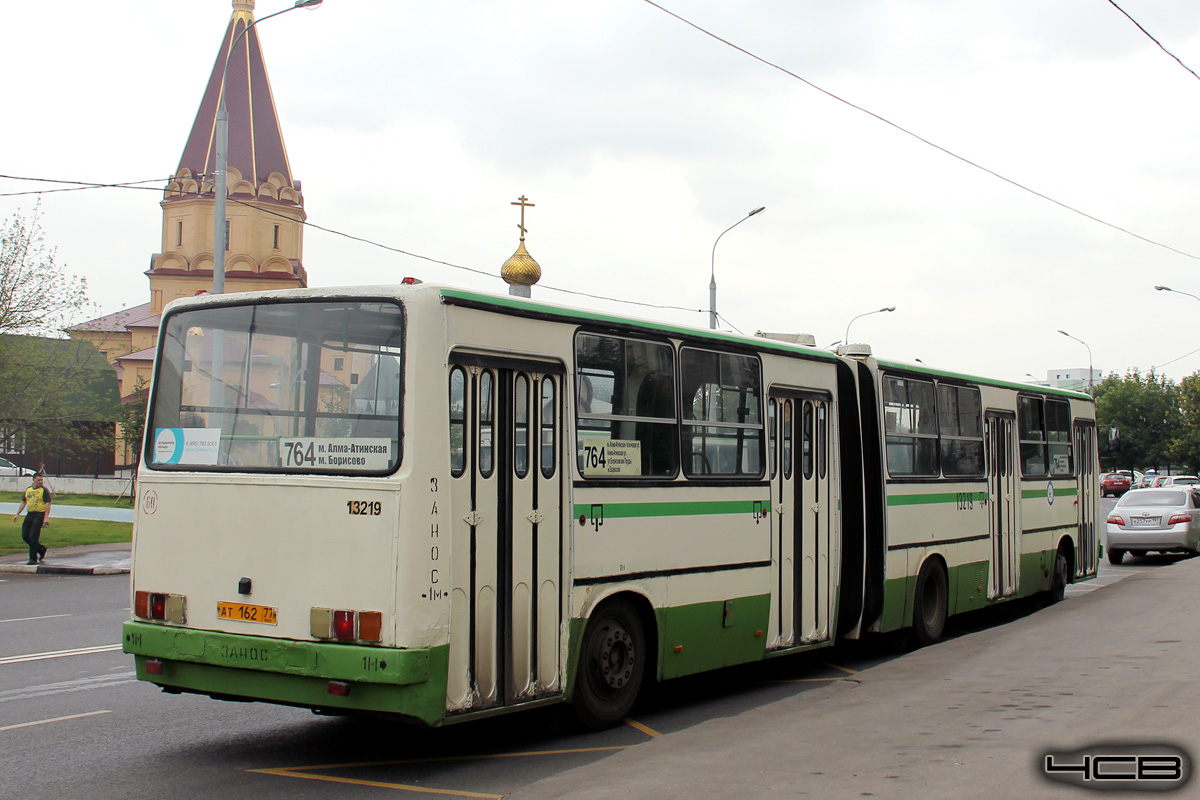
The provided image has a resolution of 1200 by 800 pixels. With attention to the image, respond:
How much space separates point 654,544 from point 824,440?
3.11 metres

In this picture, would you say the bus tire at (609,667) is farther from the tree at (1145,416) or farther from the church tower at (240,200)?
the tree at (1145,416)

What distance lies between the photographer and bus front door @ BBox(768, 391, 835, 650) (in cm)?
1045

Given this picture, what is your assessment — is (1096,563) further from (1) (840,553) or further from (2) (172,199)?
(2) (172,199)

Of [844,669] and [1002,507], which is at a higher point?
[1002,507]

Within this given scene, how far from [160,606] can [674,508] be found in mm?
3691

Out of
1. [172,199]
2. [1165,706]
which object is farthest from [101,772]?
[172,199]

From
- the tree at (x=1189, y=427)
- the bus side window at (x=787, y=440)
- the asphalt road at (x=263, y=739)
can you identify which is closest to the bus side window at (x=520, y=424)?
the asphalt road at (x=263, y=739)

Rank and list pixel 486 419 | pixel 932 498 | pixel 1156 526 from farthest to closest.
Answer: pixel 1156 526 < pixel 932 498 < pixel 486 419

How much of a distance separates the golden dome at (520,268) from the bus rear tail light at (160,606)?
32.0 m

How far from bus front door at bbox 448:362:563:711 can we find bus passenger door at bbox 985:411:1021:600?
8264mm

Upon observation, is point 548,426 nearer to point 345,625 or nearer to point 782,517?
point 345,625

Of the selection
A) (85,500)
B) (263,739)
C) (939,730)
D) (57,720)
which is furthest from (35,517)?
(85,500)

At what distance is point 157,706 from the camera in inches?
363

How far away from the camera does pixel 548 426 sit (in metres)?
7.96
